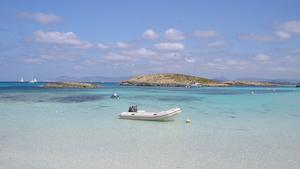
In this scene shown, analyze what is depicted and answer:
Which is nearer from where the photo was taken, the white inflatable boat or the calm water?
the calm water

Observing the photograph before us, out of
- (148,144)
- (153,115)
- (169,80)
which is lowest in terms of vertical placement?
(148,144)

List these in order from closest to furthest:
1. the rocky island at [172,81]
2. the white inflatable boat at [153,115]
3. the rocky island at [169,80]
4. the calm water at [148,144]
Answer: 1. the calm water at [148,144]
2. the white inflatable boat at [153,115]
3. the rocky island at [172,81]
4. the rocky island at [169,80]

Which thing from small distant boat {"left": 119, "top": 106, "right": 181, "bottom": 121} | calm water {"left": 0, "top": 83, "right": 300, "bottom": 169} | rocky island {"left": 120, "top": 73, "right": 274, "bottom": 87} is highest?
rocky island {"left": 120, "top": 73, "right": 274, "bottom": 87}

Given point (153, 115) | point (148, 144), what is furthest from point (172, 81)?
point (148, 144)

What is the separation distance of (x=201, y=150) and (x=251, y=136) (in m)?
5.86

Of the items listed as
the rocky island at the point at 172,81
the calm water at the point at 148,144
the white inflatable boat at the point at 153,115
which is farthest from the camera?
the rocky island at the point at 172,81

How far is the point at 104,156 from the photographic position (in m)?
16.5

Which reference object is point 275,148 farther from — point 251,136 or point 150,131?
point 150,131

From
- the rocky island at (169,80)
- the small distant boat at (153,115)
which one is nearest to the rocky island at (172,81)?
the rocky island at (169,80)

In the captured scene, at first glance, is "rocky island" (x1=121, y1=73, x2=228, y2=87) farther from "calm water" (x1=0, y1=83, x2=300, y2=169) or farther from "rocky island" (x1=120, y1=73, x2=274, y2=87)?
"calm water" (x1=0, y1=83, x2=300, y2=169)

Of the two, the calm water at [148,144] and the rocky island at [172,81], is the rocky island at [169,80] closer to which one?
the rocky island at [172,81]

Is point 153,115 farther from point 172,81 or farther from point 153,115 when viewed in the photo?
point 172,81

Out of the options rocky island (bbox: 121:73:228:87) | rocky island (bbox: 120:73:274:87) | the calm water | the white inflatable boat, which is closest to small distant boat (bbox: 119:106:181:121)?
the white inflatable boat

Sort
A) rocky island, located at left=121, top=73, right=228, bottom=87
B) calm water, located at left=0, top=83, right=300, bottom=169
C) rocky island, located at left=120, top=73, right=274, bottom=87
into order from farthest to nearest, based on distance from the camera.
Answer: rocky island, located at left=121, top=73, right=228, bottom=87 < rocky island, located at left=120, top=73, right=274, bottom=87 < calm water, located at left=0, top=83, right=300, bottom=169
